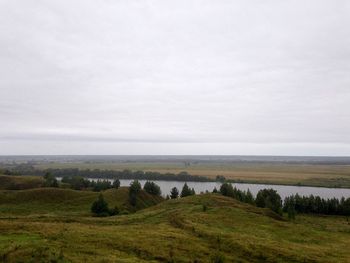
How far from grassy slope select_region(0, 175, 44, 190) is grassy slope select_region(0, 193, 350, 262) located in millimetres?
71566

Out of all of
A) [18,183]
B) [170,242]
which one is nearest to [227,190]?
[170,242]

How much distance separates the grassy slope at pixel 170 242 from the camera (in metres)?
28.4

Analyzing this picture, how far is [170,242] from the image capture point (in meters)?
34.3

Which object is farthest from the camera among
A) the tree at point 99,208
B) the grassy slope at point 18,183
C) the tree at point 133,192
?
the grassy slope at point 18,183

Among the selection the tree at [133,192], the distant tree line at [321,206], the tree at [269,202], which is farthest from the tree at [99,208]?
the distant tree line at [321,206]

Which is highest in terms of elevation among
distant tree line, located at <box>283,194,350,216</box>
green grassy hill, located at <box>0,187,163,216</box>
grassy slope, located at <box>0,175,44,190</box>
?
grassy slope, located at <box>0,175,44,190</box>

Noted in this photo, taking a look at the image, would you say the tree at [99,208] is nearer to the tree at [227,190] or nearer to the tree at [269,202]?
the tree at [227,190]

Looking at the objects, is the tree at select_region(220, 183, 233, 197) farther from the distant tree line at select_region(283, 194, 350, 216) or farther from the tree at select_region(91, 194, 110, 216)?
the tree at select_region(91, 194, 110, 216)

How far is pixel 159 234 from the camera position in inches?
1475

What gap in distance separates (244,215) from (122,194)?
2062 inches

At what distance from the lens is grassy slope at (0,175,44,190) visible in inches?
4343

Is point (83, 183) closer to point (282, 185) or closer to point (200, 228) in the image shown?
point (200, 228)

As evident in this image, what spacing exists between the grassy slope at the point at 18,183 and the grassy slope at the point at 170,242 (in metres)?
71.6

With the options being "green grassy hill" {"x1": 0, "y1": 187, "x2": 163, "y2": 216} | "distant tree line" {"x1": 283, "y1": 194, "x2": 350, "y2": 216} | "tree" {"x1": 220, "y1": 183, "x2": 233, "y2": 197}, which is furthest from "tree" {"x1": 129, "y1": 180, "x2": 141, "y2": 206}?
"distant tree line" {"x1": 283, "y1": 194, "x2": 350, "y2": 216}
